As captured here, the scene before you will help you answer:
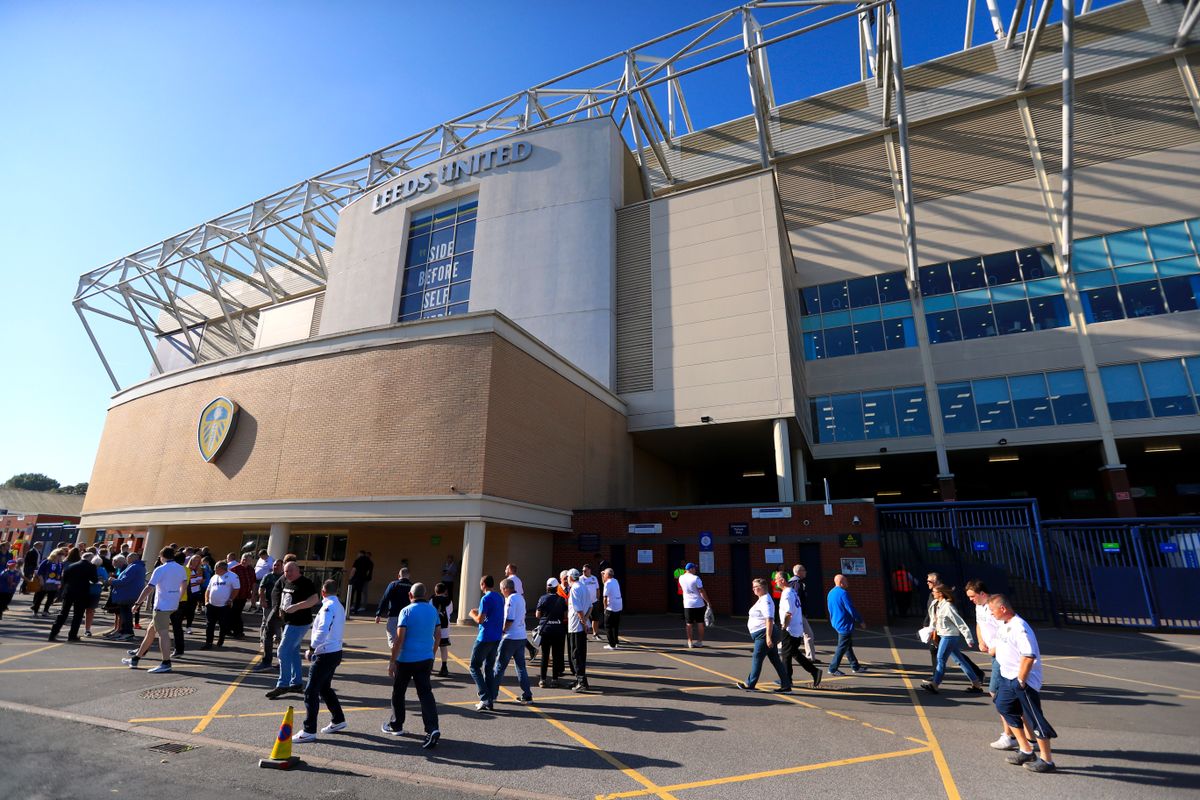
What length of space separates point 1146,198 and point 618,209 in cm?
2451

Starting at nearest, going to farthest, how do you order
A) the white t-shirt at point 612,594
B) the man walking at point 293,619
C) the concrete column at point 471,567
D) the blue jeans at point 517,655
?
the man walking at point 293,619 → the blue jeans at point 517,655 → the white t-shirt at point 612,594 → the concrete column at point 471,567

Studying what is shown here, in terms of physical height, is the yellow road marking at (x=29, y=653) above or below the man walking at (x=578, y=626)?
below

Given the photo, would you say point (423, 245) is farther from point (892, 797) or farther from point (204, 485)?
point (892, 797)

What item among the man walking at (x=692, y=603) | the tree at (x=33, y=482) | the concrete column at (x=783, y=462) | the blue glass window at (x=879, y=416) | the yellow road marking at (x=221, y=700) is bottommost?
the yellow road marking at (x=221, y=700)

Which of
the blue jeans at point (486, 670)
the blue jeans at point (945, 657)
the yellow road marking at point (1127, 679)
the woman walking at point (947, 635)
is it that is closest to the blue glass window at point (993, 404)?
the yellow road marking at point (1127, 679)

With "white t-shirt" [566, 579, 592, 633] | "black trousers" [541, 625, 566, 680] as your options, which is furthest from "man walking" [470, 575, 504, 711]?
"white t-shirt" [566, 579, 592, 633]

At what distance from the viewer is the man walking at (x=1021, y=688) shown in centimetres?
549

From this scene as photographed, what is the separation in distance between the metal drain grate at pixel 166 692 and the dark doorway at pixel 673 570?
45.4 feet

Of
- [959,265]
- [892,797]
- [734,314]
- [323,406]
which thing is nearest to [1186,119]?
[959,265]

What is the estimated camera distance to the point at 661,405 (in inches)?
931

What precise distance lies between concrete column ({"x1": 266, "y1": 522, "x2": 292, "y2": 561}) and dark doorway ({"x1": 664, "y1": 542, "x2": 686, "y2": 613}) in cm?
1248

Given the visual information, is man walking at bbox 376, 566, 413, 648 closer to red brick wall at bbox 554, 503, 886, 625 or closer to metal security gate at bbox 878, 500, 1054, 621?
red brick wall at bbox 554, 503, 886, 625

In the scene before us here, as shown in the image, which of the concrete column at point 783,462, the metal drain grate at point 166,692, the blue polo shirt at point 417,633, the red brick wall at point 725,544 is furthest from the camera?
the concrete column at point 783,462

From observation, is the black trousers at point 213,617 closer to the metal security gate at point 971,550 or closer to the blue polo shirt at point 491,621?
the blue polo shirt at point 491,621
